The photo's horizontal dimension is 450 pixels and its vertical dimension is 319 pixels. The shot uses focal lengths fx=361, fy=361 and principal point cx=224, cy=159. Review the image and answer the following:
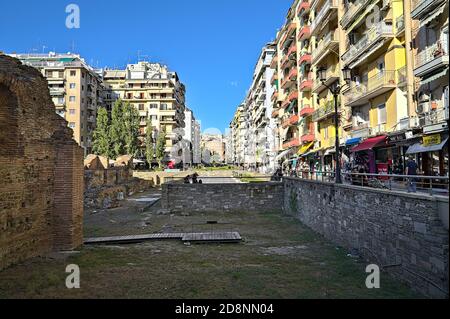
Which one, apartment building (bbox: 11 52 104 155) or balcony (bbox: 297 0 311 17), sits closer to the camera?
balcony (bbox: 297 0 311 17)

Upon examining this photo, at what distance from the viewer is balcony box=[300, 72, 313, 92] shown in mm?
38691

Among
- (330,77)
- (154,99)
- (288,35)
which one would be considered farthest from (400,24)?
(154,99)

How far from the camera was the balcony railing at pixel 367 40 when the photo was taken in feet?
74.7

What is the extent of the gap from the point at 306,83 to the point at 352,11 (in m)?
11.9

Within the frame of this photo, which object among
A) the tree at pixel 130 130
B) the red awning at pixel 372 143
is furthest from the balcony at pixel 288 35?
the tree at pixel 130 130

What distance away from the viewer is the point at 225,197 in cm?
2808

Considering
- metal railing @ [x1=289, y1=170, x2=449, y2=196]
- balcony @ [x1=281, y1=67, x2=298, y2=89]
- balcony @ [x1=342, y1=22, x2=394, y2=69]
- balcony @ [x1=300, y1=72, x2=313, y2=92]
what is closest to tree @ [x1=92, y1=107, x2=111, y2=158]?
balcony @ [x1=281, y1=67, x2=298, y2=89]

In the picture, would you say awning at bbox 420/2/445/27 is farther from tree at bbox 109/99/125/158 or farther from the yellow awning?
tree at bbox 109/99/125/158

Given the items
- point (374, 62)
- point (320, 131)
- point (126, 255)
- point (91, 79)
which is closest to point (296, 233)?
point (126, 255)

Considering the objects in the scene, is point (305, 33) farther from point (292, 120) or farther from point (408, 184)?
point (408, 184)

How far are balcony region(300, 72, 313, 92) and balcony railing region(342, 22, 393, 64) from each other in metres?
9.59

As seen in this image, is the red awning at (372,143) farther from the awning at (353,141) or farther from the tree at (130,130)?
the tree at (130,130)

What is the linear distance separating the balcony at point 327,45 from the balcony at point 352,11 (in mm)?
2007
